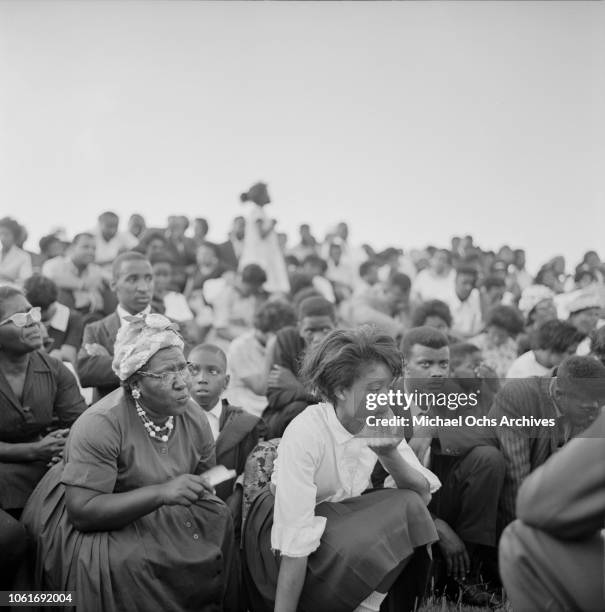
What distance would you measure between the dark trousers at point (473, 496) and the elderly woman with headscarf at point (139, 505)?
125cm

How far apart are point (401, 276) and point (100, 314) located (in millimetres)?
3731

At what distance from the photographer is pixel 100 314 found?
707 centimetres

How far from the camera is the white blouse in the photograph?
330cm

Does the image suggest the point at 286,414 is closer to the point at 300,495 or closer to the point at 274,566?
the point at 274,566

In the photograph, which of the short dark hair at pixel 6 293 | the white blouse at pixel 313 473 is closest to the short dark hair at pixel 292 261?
the short dark hair at pixel 6 293

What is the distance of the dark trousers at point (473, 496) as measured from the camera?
438cm

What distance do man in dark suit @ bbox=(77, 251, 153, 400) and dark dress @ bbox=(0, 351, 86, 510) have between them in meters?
Answer: 0.57

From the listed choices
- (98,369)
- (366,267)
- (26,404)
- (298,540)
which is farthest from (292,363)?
(366,267)

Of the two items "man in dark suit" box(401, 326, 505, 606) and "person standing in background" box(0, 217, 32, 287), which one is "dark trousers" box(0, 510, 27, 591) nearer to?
"man in dark suit" box(401, 326, 505, 606)

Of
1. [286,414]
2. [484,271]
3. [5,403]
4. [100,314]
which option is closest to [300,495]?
[5,403]

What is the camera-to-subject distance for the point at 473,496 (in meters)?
4.39

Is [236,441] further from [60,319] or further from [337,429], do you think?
[60,319]

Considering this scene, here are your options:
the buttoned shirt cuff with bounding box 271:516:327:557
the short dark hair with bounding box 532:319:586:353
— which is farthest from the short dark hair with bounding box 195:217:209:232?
the buttoned shirt cuff with bounding box 271:516:327:557

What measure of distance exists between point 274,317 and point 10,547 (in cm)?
327
